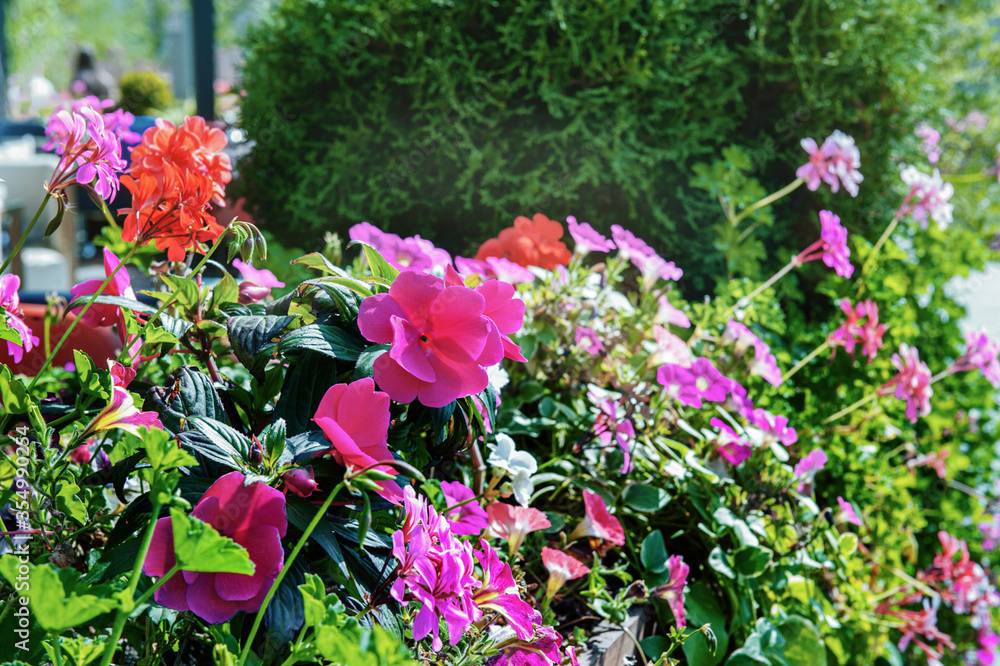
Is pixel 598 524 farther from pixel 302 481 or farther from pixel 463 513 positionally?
pixel 302 481

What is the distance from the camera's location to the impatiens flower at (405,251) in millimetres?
1258

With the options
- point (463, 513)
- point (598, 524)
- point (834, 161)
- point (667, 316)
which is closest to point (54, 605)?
point (463, 513)

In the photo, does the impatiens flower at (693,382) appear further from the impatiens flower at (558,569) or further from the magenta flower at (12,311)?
the magenta flower at (12,311)

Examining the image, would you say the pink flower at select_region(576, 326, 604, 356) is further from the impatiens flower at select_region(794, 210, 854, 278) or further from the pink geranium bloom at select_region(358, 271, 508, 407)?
the pink geranium bloom at select_region(358, 271, 508, 407)

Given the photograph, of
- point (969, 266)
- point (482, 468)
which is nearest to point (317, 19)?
point (482, 468)

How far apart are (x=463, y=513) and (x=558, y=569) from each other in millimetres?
176

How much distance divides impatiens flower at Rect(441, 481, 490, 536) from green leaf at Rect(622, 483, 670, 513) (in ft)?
1.25

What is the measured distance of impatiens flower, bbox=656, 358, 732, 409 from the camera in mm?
1146

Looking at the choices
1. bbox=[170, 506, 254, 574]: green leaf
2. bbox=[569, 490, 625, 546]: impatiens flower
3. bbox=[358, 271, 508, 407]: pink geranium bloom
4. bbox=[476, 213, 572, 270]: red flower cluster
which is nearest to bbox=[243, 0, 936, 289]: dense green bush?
bbox=[476, 213, 572, 270]: red flower cluster

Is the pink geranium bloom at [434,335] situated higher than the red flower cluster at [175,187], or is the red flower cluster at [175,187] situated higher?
the red flower cluster at [175,187]

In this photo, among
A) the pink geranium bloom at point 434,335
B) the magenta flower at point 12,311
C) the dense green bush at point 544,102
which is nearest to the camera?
the pink geranium bloom at point 434,335

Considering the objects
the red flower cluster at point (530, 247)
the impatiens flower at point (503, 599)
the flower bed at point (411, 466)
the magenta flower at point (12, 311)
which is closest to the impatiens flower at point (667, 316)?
the flower bed at point (411, 466)

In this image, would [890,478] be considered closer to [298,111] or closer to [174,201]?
[174,201]

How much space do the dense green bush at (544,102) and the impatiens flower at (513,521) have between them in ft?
4.34
